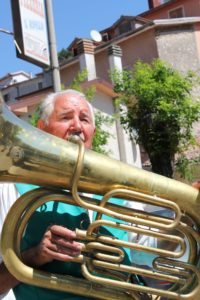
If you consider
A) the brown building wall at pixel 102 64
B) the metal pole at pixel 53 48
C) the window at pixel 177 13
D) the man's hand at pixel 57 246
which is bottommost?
the man's hand at pixel 57 246

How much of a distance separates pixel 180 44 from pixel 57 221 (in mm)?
22804

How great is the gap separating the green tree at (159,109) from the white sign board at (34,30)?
1043 centimetres

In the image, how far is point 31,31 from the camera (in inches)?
244

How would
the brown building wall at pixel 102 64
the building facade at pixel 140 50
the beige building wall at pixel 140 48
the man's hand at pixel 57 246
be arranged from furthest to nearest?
the beige building wall at pixel 140 48 < the brown building wall at pixel 102 64 < the building facade at pixel 140 50 < the man's hand at pixel 57 246

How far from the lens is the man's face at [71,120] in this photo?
7.72 feet

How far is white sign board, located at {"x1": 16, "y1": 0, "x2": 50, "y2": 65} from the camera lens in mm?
5980

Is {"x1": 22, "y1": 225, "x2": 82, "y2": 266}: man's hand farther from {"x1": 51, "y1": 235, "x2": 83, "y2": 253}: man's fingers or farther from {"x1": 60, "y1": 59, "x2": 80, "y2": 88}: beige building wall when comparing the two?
{"x1": 60, "y1": 59, "x2": 80, "y2": 88}: beige building wall

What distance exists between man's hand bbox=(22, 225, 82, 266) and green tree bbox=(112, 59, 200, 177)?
1476cm

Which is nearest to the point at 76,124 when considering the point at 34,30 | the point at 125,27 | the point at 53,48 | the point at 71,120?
the point at 71,120

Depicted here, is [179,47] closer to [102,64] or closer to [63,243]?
[102,64]

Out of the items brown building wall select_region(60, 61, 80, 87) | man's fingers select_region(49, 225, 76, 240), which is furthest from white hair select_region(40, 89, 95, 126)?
brown building wall select_region(60, 61, 80, 87)

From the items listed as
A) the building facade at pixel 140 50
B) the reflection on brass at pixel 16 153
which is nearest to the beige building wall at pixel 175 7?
the building facade at pixel 140 50

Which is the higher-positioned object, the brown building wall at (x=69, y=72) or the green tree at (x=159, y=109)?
the brown building wall at (x=69, y=72)

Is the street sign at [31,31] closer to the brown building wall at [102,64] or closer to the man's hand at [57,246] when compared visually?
the man's hand at [57,246]
